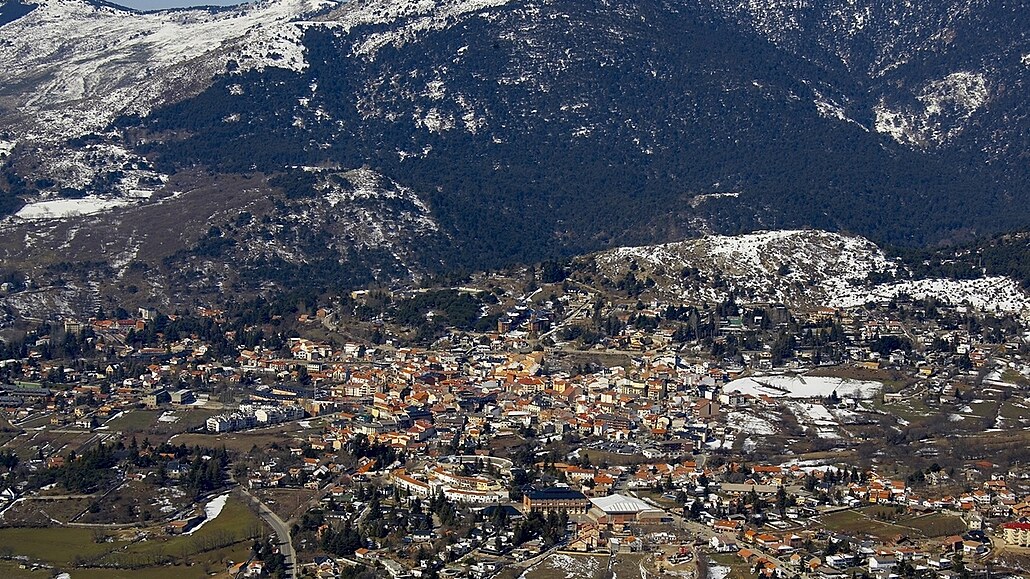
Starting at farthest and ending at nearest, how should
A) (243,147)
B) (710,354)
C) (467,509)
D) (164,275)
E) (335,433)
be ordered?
(243,147)
(164,275)
(710,354)
(335,433)
(467,509)

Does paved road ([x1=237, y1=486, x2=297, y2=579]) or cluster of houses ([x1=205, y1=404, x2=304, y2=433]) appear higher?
paved road ([x1=237, y1=486, x2=297, y2=579])

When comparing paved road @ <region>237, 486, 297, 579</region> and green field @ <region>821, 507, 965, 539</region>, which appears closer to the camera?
paved road @ <region>237, 486, 297, 579</region>

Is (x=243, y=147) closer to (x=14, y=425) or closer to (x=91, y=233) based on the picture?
(x=91, y=233)

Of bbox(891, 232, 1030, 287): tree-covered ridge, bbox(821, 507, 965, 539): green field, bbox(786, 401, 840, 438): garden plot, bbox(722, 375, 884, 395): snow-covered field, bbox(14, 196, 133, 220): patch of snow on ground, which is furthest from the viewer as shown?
bbox(14, 196, 133, 220): patch of snow on ground

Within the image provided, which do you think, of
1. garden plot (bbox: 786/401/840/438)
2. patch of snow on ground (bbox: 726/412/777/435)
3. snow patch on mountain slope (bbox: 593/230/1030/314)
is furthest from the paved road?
snow patch on mountain slope (bbox: 593/230/1030/314)

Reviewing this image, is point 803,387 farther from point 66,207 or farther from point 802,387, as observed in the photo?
point 66,207

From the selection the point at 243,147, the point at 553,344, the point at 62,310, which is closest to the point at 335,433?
the point at 553,344

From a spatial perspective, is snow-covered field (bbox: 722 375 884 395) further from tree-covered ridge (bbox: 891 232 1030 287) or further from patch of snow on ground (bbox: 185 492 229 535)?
patch of snow on ground (bbox: 185 492 229 535)
